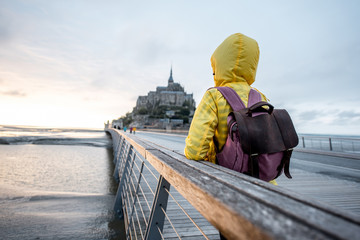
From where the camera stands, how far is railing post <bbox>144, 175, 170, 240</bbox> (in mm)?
1291

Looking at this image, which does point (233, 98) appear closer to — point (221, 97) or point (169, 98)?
point (221, 97)

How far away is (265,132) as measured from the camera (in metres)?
1.13

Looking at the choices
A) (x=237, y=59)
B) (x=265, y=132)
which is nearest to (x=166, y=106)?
(x=237, y=59)

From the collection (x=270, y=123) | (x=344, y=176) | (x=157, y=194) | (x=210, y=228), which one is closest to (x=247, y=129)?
(x=270, y=123)

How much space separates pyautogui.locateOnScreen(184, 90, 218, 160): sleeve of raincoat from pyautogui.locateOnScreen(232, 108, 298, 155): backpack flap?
0.69 feet

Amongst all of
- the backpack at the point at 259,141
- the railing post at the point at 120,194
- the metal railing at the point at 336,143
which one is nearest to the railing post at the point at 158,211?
the backpack at the point at 259,141

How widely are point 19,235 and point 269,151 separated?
329 cm

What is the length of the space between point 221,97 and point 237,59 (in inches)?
12.3

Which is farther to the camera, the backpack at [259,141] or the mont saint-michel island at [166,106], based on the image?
the mont saint-michel island at [166,106]

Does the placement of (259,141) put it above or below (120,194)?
above

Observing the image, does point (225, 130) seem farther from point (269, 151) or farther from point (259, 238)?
point (259, 238)

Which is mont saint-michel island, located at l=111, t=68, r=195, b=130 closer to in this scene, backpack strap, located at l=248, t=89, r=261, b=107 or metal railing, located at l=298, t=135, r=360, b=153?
metal railing, located at l=298, t=135, r=360, b=153

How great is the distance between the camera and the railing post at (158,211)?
4.24ft

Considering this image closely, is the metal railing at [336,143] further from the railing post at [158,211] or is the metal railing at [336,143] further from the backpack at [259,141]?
the railing post at [158,211]
